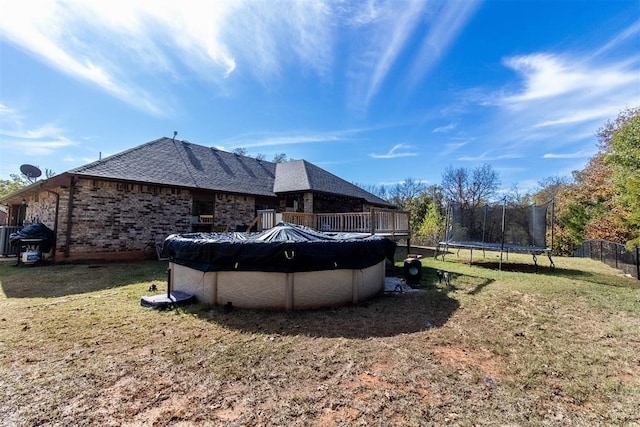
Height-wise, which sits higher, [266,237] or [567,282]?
[266,237]

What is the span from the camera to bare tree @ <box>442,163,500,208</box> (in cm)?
2798

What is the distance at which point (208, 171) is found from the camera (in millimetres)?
13914

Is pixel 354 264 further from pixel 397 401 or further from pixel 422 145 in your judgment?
pixel 422 145

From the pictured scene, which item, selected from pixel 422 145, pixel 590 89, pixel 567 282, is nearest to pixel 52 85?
pixel 567 282

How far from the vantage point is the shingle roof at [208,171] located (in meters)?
11.0

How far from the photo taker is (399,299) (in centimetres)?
534

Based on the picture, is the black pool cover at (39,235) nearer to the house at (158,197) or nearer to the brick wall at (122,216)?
the house at (158,197)

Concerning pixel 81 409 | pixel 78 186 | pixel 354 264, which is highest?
pixel 78 186

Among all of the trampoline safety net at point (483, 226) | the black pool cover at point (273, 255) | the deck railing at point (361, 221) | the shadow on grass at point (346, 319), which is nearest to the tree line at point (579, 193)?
the trampoline safety net at point (483, 226)

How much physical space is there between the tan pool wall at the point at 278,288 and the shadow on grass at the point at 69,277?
10.0ft

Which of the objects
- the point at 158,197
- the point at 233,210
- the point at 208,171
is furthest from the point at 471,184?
the point at 158,197

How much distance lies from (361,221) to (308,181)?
4597mm

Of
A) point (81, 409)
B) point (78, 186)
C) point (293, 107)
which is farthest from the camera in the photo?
point (293, 107)

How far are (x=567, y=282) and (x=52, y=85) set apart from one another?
56.0ft
